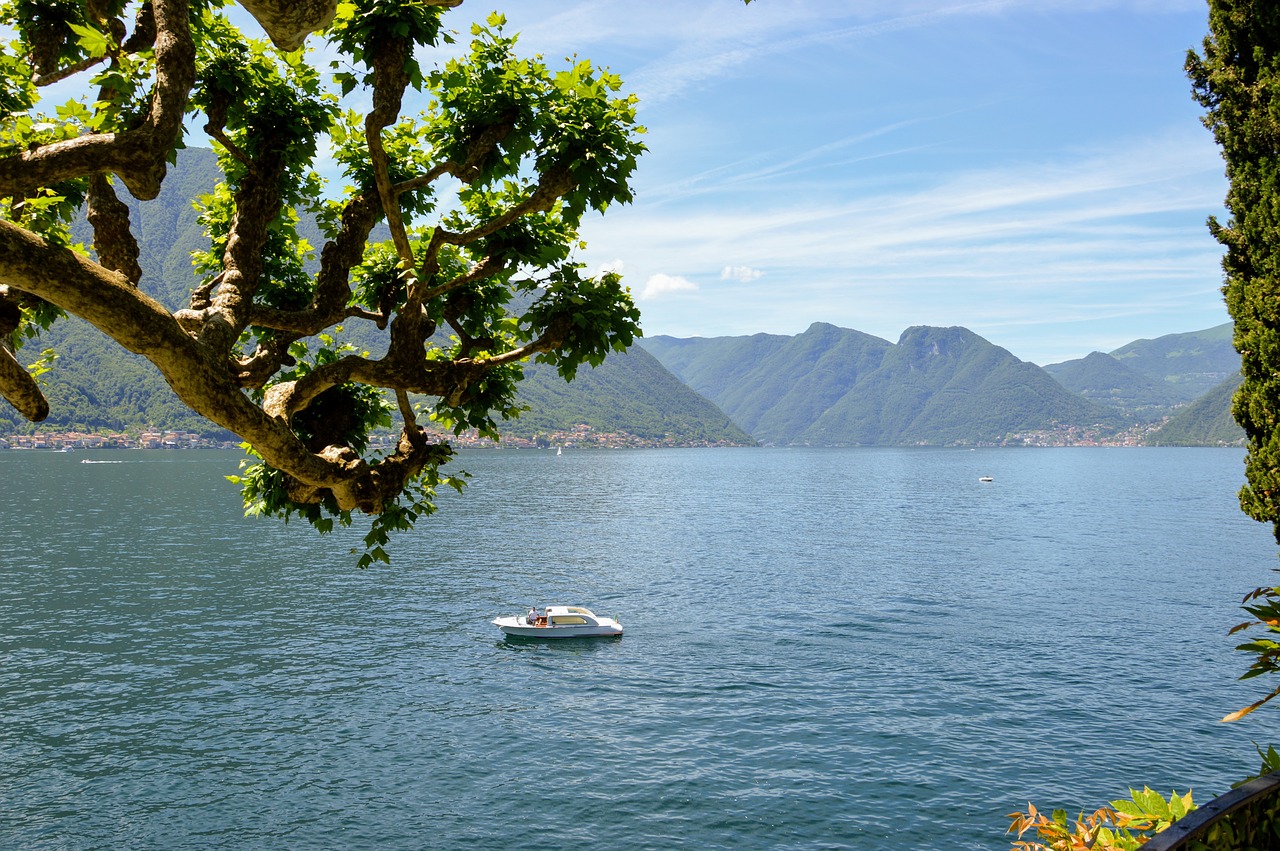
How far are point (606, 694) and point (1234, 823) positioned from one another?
41050 millimetres

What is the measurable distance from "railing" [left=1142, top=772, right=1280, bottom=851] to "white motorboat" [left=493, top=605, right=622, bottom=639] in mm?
51283

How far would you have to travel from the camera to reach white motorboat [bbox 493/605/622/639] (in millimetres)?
54844

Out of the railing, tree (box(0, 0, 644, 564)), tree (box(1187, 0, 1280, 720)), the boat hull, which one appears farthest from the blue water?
the railing

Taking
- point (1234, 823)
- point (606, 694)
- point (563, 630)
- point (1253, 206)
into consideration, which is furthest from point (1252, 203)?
point (563, 630)

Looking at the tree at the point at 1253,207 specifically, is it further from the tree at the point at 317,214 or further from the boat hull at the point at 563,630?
the boat hull at the point at 563,630

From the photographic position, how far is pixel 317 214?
1132cm

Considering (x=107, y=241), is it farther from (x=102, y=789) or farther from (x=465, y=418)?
(x=102, y=789)

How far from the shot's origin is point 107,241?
8641 millimetres

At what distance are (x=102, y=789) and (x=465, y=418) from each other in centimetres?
3008

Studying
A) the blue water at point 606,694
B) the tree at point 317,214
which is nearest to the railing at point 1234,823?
the tree at point 317,214

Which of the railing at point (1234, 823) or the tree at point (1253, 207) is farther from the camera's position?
the tree at point (1253, 207)

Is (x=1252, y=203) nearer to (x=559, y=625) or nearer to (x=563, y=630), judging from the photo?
(x=563, y=630)

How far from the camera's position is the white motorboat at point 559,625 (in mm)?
54844

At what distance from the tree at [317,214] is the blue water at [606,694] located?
22742 mm
